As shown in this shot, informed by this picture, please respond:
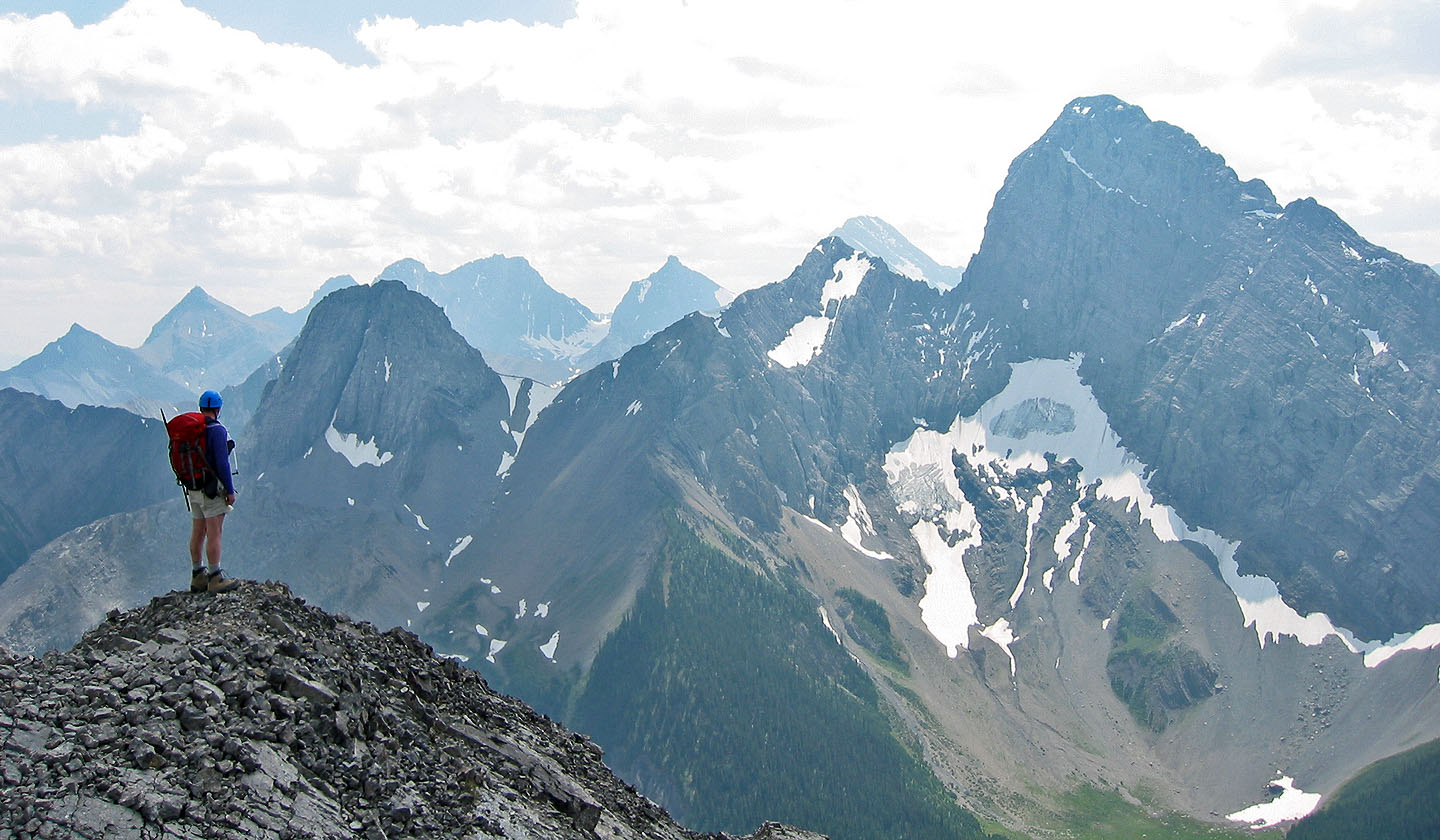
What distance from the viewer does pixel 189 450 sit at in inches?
1378

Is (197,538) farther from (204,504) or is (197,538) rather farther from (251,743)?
(251,743)

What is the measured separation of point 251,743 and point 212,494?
968cm

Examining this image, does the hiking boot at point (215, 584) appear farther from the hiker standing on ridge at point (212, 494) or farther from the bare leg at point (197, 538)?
the bare leg at point (197, 538)

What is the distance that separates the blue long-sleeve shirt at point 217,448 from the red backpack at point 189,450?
0.38ft

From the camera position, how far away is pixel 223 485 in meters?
36.0

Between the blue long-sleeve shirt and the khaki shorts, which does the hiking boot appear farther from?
the blue long-sleeve shirt

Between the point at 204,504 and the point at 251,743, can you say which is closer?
the point at 251,743

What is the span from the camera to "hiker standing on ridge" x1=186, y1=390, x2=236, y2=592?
35.2 m

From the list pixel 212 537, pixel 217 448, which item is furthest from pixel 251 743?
pixel 217 448

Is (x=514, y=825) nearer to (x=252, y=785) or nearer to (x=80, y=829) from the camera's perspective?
(x=252, y=785)

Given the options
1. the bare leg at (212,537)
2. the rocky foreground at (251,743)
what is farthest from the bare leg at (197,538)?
the rocky foreground at (251,743)

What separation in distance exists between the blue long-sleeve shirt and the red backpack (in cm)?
11

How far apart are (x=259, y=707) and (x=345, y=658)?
636 centimetres

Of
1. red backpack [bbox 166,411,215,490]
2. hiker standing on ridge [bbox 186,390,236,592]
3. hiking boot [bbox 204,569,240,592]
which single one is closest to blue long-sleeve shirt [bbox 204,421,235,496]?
hiker standing on ridge [bbox 186,390,236,592]
